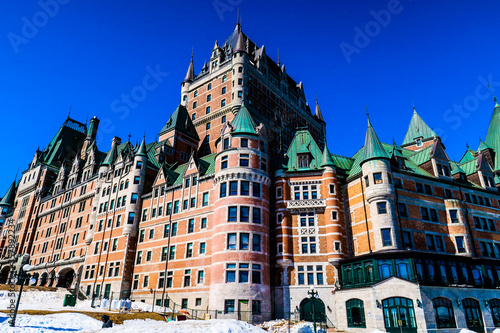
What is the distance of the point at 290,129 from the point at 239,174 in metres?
34.0

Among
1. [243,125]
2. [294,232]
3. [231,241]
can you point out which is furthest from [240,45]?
[231,241]

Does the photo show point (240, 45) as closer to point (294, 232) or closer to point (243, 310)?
point (294, 232)

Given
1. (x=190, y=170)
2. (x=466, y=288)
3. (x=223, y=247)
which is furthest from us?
(x=190, y=170)

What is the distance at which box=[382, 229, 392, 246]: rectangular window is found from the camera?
39812 millimetres

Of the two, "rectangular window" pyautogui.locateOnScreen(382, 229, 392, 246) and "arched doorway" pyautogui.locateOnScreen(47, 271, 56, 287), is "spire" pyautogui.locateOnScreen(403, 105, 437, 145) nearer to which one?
"rectangular window" pyautogui.locateOnScreen(382, 229, 392, 246)

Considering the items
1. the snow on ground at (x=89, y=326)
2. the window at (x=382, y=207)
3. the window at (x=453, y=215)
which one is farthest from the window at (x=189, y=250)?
the window at (x=453, y=215)

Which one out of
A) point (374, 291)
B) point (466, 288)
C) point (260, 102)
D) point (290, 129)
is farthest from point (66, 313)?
point (290, 129)

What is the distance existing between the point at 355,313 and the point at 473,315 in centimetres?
1130

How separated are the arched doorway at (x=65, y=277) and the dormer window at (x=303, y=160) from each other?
43.8 m

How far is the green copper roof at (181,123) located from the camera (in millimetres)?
67688

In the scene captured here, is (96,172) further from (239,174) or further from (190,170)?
(239,174)

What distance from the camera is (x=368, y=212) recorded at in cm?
4275

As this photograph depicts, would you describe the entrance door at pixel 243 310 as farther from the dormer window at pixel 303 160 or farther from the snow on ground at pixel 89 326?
the dormer window at pixel 303 160

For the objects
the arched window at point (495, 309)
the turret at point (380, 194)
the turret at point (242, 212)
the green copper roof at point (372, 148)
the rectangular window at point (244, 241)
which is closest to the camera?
the arched window at point (495, 309)
